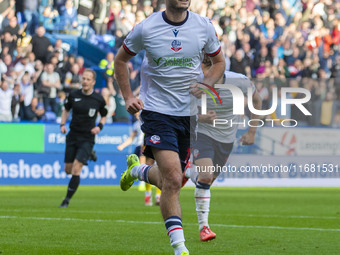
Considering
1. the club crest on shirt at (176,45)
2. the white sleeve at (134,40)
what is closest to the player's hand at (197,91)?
the club crest on shirt at (176,45)

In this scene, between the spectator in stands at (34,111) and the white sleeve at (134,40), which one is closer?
the white sleeve at (134,40)

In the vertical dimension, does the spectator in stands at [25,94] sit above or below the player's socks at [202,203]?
below

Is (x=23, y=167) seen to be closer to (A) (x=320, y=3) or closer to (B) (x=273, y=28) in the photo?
(B) (x=273, y=28)

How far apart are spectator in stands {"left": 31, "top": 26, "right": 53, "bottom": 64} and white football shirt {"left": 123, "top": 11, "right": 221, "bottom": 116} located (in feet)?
56.9

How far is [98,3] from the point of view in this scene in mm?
27125

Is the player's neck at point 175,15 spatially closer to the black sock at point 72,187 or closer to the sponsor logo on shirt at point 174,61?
the sponsor logo on shirt at point 174,61

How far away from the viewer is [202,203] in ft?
30.2

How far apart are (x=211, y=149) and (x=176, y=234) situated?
311 centimetres

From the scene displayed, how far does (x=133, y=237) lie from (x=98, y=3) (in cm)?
1891

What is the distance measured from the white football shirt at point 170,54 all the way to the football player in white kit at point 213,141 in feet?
5.96

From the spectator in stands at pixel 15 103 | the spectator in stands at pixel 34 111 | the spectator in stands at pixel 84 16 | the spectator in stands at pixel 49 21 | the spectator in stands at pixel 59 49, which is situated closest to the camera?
the spectator in stands at pixel 15 103

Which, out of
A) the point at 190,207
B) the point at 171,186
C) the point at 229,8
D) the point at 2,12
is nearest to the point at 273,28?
the point at 229,8

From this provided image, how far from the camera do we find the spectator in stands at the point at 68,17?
85.2 ft

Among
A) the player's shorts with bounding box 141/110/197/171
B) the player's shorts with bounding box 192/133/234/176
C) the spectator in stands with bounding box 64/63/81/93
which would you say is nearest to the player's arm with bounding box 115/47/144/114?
the player's shorts with bounding box 141/110/197/171
